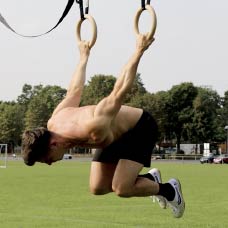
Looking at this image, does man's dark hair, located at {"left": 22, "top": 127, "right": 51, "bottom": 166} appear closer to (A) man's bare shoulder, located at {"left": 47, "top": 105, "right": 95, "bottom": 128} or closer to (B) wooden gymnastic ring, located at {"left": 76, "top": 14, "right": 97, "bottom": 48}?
(A) man's bare shoulder, located at {"left": 47, "top": 105, "right": 95, "bottom": 128}

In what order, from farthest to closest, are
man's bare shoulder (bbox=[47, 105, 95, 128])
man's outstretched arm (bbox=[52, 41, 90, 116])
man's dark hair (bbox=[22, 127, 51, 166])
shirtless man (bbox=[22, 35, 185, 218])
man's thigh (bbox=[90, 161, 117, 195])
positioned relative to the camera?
man's thigh (bbox=[90, 161, 117, 195]), man's outstretched arm (bbox=[52, 41, 90, 116]), man's bare shoulder (bbox=[47, 105, 95, 128]), shirtless man (bbox=[22, 35, 185, 218]), man's dark hair (bbox=[22, 127, 51, 166])

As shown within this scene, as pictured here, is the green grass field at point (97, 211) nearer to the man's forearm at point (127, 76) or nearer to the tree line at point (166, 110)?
the man's forearm at point (127, 76)

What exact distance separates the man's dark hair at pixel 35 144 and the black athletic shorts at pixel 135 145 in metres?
1.32

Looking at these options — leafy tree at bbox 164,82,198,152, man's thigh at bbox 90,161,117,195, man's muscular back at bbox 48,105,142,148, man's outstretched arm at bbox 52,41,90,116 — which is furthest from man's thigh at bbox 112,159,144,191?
leafy tree at bbox 164,82,198,152

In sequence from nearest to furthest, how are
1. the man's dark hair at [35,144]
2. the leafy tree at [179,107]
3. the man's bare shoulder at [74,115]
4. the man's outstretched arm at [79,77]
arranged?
the man's dark hair at [35,144] < the man's bare shoulder at [74,115] < the man's outstretched arm at [79,77] < the leafy tree at [179,107]

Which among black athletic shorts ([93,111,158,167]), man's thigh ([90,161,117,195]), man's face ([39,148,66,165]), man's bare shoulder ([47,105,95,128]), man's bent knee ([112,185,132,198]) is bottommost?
man's bent knee ([112,185,132,198])

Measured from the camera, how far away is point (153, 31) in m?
7.25

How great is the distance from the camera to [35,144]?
6.83m

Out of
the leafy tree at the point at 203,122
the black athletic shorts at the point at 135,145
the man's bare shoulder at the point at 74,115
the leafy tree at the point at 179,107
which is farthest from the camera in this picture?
the leafy tree at the point at 179,107

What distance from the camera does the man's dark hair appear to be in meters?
6.84

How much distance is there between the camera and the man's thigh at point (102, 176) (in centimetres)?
840

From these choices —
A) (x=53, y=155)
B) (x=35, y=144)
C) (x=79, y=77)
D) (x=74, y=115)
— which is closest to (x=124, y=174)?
(x=74, y=115)

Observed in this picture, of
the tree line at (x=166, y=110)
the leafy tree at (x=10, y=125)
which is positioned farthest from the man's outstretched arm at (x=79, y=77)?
the leafy tree at (x=10, y=125)

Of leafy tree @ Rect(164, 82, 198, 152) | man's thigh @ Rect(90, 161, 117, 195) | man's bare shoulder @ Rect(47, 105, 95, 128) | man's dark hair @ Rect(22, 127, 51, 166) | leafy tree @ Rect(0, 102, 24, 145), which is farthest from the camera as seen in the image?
leafy tree @ Rect(0, 102, 24, 145)
